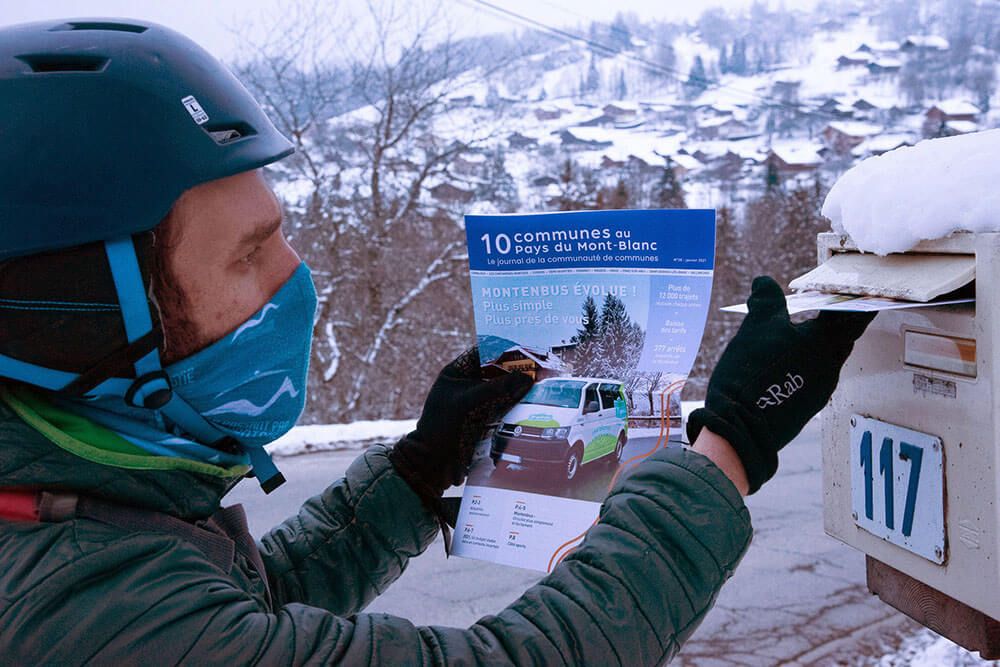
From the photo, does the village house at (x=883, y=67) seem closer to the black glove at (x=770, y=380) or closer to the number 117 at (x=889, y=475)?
the number 117 at (x=889, y=475)

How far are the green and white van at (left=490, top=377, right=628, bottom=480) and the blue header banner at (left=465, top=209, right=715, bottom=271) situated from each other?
0.20 m

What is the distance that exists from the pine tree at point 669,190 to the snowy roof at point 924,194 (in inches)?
573

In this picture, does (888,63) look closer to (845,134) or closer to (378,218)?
(845,134)

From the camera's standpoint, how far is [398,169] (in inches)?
522

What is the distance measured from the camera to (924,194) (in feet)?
4.37

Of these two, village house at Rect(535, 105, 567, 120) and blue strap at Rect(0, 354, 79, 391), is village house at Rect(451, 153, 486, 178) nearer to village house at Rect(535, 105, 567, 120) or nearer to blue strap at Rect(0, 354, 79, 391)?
village house at Rect(535, 105, 567, 120)

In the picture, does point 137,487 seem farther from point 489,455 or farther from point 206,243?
point 489,455

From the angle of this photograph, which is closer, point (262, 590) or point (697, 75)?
point (262, 590)

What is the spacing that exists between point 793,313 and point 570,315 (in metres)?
0.35

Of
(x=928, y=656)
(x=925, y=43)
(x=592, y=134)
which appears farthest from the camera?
(x=925, y=43)

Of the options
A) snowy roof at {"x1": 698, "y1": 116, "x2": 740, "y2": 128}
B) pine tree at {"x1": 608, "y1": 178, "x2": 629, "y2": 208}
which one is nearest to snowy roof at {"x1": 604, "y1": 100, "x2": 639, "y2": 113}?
snowy roof at {"x1": 698, "y1": 116, "x2": 740, "y2": 128}

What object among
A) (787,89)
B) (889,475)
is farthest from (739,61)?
(889,475)

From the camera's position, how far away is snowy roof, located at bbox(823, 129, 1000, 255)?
127 centimetres

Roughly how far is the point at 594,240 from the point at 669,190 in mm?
15619
